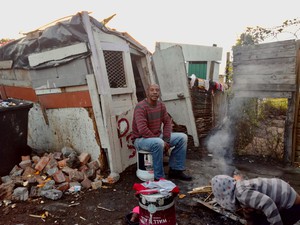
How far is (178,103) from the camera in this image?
21.6 ft

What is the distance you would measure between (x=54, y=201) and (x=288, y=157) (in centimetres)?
460

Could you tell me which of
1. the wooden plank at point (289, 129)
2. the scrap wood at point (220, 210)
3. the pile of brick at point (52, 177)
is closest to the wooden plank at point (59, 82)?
the pile of brick at point (52, 177)

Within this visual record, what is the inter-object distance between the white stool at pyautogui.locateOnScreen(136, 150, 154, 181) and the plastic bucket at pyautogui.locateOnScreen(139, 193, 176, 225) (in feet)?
5.58

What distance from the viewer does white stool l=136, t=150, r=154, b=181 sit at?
4.39 meters

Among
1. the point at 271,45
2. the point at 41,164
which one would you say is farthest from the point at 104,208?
the point at 271,45

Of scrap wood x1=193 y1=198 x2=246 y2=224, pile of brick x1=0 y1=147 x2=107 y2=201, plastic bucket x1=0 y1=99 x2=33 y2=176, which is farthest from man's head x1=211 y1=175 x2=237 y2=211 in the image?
plastic bucket x1=0 y1=99 x2=33 y2=176

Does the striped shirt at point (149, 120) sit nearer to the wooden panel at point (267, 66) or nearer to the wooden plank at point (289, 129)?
the wooden panel at point (267, 66)

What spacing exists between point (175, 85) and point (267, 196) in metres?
4.37

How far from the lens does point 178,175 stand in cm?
464

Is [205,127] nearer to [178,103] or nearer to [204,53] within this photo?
[178,103]

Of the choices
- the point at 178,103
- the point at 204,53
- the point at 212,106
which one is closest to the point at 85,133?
the point at 178,103

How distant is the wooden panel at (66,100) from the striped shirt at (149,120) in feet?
3.20

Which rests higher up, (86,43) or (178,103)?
(86,43)

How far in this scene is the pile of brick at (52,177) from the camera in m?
4.07
